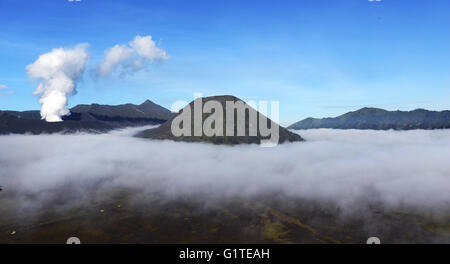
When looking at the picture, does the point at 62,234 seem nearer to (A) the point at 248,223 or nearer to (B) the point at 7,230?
(B) the point at 7,230

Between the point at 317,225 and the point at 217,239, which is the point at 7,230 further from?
the point at 317,225

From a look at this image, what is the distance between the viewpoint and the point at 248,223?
19400cm

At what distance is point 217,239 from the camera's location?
526 ft
